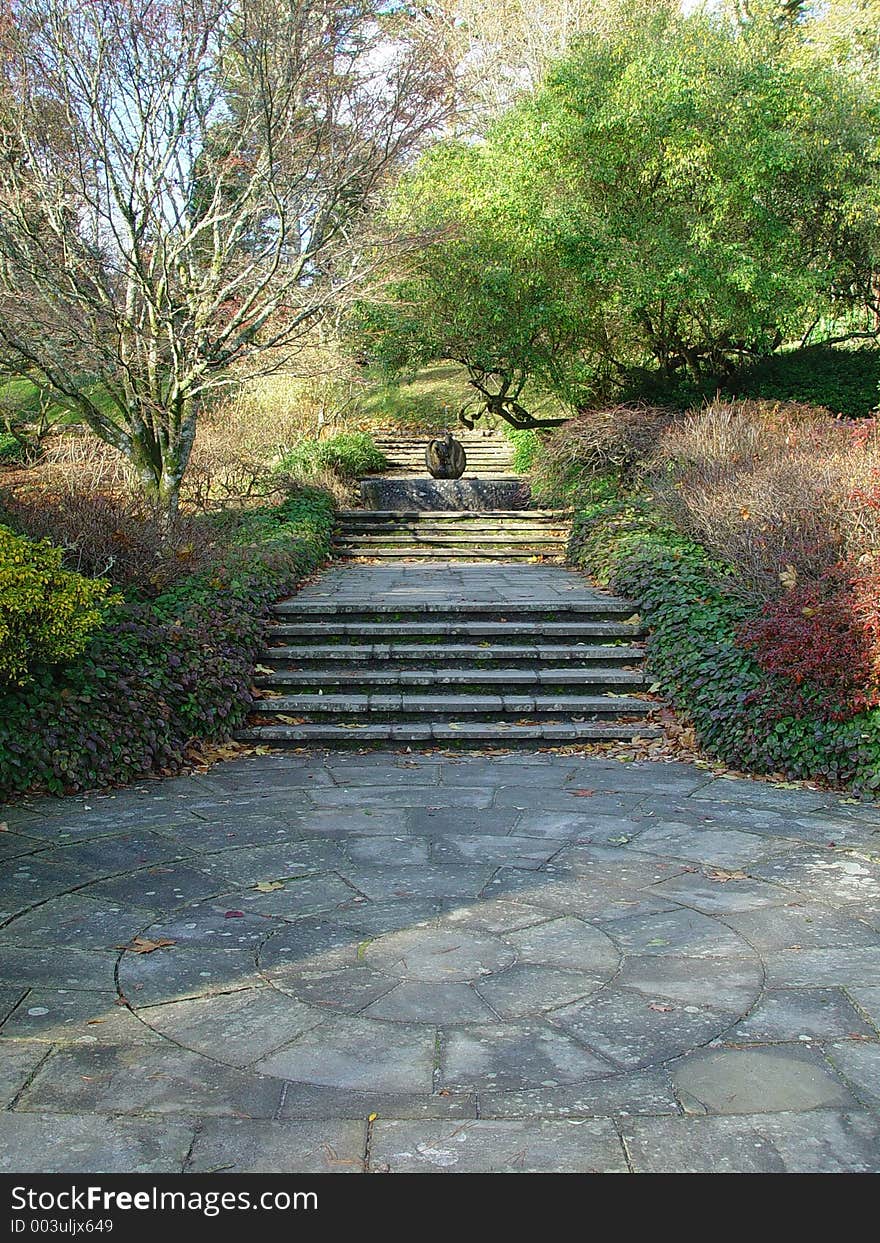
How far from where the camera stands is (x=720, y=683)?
6.45 meters

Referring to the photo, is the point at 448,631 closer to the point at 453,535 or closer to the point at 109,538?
the point at 109,538

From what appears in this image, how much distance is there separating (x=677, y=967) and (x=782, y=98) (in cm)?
1388

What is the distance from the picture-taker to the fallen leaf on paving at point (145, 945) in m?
3.53

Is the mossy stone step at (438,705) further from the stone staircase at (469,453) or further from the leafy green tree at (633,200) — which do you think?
the stone staircase at (469,453)

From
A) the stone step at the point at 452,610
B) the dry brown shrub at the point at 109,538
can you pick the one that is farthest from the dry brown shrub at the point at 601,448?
the dry brown shrub at the point at 109,538

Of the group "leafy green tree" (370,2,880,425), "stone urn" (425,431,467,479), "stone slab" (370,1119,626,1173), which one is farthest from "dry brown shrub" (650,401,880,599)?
"stone slab" (370,1119,626,1173)

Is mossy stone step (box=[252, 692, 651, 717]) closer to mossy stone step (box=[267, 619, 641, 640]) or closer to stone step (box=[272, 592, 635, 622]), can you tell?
mossy stone step (box=[267, 619, 641, 640])

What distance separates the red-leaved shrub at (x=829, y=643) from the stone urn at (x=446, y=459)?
361 inches

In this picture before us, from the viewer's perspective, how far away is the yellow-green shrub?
5.19 m

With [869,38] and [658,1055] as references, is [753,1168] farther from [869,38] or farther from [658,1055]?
[869,38]

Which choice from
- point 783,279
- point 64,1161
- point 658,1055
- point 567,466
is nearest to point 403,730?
point 658,1055

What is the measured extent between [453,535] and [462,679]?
19.3 feet

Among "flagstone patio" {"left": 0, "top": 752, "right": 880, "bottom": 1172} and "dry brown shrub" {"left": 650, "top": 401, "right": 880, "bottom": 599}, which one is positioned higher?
"dry brown shrub" {"left": 650, "top": 401, "right": 880, "bottom": 599}

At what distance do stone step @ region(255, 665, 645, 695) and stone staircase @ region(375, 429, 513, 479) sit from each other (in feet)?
31.4
